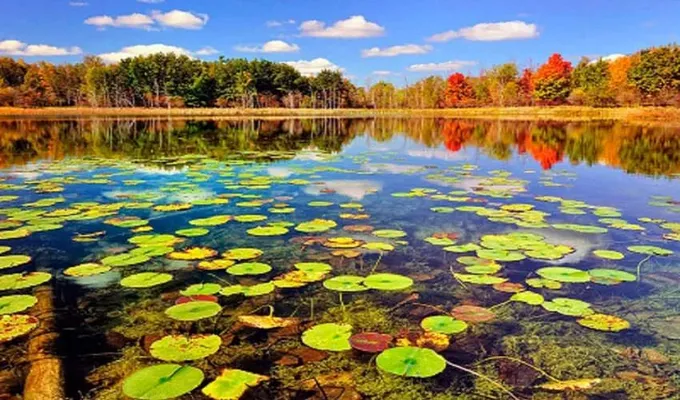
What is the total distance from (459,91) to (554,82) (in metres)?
19.8

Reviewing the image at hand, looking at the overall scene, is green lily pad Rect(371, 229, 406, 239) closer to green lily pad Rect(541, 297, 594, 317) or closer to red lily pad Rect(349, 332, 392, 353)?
green lily pad Rect(541, 297, 594, 317)

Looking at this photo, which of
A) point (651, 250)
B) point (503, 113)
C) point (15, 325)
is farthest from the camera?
point (503, 113)

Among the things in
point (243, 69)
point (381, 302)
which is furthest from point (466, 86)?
point (381, 302)

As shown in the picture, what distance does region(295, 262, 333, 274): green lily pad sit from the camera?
3.99 metres

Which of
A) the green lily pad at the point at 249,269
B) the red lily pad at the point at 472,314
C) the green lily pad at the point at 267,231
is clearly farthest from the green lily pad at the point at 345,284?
the green lily pad at the point at 267,231

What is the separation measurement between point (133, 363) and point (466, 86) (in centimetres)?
7826

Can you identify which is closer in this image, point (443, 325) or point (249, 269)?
point (443, 325)

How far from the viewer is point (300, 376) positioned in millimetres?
2494

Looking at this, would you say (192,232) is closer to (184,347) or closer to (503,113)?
(184,347)

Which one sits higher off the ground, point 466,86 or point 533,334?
point 466,86

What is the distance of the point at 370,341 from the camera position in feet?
9.20

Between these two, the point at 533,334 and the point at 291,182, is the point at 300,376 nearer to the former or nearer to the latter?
the point at 533,334

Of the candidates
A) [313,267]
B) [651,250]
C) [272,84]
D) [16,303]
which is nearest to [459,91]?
[272,84]

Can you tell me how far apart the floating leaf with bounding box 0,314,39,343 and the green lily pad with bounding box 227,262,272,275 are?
56.5 inches
